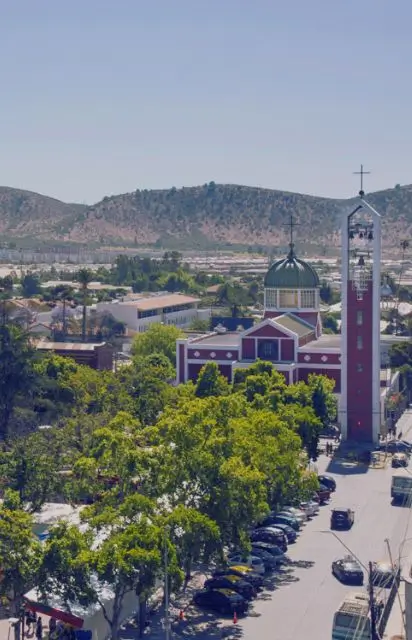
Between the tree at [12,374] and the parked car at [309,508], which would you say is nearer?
the parked car at [309,508]

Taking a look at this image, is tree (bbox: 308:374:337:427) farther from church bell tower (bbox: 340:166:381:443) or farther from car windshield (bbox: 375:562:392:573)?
car windshield (bbox: 375:562:392:573)

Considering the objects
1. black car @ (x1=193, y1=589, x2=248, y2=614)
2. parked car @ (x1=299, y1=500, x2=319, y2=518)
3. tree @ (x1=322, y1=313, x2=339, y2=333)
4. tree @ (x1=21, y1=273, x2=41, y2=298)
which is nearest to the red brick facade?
parked car @ (x1=299, y1=500, x2=319, y2=518)

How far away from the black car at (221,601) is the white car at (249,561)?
2716 mm

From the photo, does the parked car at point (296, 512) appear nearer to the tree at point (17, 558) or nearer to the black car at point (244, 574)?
the black car at point (244, 574)

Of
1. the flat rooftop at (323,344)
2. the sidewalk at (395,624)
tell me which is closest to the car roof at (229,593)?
the sidewalk at (395,624)

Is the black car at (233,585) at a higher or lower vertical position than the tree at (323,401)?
lower

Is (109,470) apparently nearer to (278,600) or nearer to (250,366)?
(278,600)

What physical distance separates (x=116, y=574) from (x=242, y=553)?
661 cm

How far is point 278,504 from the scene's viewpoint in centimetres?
4425

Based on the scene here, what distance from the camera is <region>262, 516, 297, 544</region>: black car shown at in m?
44.3

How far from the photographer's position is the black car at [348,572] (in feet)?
129

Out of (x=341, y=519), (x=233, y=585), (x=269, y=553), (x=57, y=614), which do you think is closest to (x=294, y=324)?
(x=341, y=519)

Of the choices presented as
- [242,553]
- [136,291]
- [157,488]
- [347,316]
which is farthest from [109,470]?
[136,291]

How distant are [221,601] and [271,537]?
6999 mm
